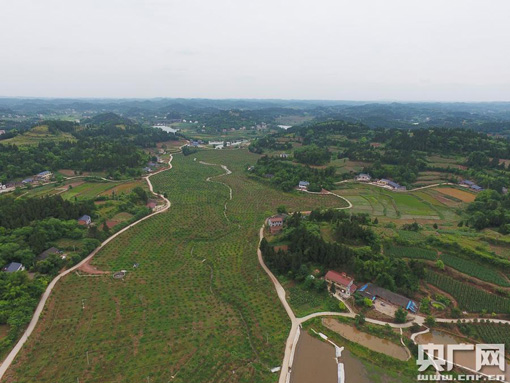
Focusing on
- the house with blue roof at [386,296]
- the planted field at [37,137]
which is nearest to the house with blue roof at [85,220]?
the house with blue roof at [386,296]

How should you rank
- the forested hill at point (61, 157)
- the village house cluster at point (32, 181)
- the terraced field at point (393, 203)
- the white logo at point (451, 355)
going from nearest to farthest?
the white logo at point (451, 355) → the terraced field at point (393, 203) → the village house cluster at point (32, 181) → the forested hill at point (61, 157)

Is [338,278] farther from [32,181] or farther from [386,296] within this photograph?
[32,181]

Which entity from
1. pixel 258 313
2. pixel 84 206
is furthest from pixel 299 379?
pixel 84 206

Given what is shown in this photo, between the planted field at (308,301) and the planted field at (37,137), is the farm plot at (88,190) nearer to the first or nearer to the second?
the planted field at (37,137)

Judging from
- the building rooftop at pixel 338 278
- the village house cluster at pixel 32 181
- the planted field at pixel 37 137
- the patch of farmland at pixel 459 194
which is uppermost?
the planted field at pixel 37 137

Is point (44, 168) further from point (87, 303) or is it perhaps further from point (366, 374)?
point (366, 374)

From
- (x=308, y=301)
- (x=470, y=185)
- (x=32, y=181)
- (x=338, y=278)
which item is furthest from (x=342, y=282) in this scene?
(x=32, y=181)
